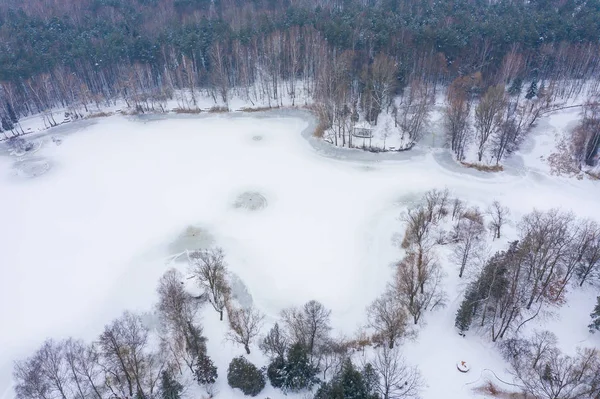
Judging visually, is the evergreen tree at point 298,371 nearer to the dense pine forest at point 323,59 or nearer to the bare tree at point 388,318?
the bare tree at point 388,318

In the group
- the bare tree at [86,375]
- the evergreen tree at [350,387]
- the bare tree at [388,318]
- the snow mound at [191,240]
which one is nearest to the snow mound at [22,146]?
the snow mound at [191,240]

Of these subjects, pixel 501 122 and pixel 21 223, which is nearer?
pixel 21 223

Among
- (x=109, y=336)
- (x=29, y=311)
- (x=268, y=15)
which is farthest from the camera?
(x=268, y=15)

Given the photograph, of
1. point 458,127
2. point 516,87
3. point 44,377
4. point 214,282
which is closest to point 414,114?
point 458,127

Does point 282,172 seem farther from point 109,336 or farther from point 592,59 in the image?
point 592,59

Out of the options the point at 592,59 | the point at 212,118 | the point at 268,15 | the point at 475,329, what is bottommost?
the point at 475,329

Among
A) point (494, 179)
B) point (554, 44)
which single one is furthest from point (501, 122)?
point (554, 44)

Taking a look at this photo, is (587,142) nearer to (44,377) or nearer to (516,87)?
(516,87)
